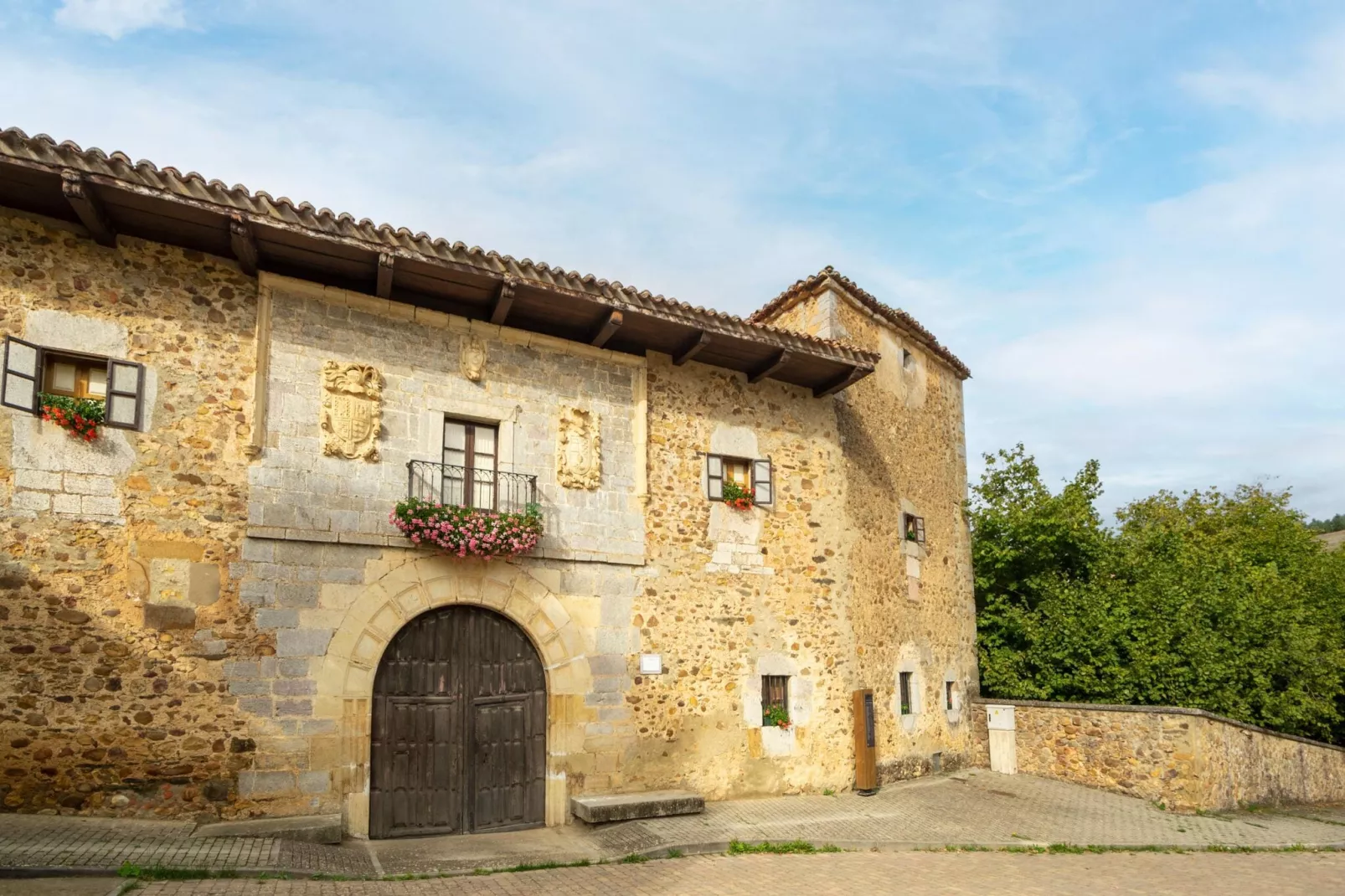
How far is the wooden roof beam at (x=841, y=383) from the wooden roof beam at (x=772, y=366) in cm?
107

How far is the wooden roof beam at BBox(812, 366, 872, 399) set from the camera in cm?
1319

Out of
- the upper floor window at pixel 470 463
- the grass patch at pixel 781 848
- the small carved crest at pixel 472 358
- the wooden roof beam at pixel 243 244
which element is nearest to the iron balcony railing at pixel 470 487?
the upper floor window at pixel 470 463

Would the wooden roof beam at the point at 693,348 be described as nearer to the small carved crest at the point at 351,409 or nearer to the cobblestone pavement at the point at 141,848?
the small carved crest at the point at 351,409

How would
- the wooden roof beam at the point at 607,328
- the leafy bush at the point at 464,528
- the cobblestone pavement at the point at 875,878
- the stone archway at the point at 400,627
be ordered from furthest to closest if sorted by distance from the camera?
the wooden roof beam at the point at 607,328 < the leafy bush at the point at 464,528 < the stone archway at the point at 400,627 < the cobblestone pavement at the point at 875,878

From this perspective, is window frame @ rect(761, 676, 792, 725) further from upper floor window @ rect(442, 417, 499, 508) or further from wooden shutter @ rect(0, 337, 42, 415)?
wooden shutter @ rect(0, 337, 42, 415)

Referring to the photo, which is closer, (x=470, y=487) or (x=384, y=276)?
(x=384, y=276)

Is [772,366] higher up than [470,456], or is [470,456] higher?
[772,366]

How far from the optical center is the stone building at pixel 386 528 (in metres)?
8.33

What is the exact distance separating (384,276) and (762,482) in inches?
227

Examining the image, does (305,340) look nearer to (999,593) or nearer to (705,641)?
(705,641)

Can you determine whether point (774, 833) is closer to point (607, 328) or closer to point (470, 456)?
point (470, 456)

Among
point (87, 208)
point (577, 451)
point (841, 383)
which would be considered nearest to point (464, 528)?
point (577, 451)

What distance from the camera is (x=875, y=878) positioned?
8.41 meters

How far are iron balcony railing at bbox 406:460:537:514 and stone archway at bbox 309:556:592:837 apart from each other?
2.21ft
